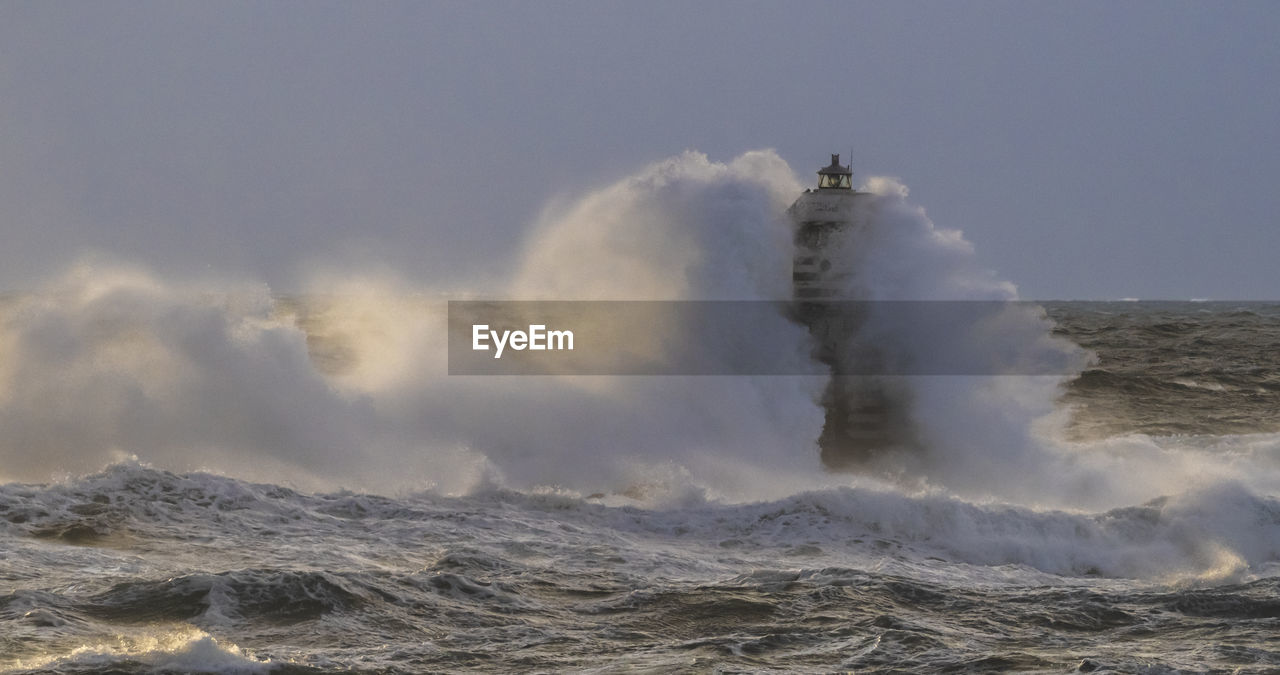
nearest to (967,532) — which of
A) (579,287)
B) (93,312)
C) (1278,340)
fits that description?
(579,287)

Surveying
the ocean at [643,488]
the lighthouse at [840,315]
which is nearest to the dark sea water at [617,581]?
the ocean at [643,488]

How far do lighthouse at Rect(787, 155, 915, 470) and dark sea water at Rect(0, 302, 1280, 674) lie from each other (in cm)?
472

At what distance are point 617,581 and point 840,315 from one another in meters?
8.63

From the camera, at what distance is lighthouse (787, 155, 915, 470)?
56.1 ft

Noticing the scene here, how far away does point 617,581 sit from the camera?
9.40 meters

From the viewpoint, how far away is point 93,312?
1482 centimetres

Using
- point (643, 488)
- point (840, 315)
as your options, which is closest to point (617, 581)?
point (643, 488)

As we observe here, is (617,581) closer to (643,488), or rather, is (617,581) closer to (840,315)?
(643,488)

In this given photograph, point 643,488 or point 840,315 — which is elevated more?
point 840,315

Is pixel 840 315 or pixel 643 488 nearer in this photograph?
pixel 643 488

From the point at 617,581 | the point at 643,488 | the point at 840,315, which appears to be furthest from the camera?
the point at 840,315

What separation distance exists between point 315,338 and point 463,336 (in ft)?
49.0

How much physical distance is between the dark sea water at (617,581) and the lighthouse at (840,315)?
4.72 m

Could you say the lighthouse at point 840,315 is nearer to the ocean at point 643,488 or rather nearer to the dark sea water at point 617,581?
the ocean at point 643,488
